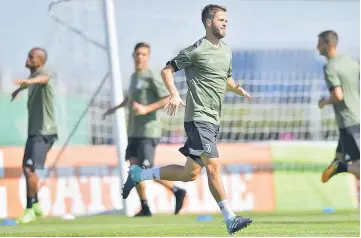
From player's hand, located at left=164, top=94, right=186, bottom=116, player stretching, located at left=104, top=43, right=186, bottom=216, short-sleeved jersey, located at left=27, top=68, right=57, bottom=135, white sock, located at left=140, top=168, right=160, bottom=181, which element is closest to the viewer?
player's hand, located at left=164, top=94, right=186, bottom=116

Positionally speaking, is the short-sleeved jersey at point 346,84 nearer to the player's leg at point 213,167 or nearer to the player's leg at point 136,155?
the player's leg at point 136,155

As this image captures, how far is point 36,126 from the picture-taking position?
13.2m

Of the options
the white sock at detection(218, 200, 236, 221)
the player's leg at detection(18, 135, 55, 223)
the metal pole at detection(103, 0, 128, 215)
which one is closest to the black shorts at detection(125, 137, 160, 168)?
the metal pole at detection(103, 0, 128, 215)

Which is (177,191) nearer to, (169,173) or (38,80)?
(38,80)

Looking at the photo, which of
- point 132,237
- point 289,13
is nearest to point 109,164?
point 289,13

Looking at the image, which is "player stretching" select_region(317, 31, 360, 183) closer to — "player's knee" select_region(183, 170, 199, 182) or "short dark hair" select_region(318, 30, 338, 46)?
"short dark hair" select_region(318, 30, 338, 46)

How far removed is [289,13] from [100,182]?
6.06m

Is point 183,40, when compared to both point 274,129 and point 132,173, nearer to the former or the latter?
point 274,129

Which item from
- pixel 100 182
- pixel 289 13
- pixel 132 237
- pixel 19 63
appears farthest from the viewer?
pixel 289 13

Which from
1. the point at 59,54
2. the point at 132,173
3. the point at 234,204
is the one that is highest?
the point at 59,54

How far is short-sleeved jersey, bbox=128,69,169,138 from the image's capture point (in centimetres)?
1387

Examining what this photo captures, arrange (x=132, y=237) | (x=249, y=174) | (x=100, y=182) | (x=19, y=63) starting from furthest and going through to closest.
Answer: (x=19, y=63) < (x=249, y=174) < (x=100, y=182) < (x=132, y=237)

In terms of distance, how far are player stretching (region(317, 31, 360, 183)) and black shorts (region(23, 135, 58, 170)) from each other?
338 cm

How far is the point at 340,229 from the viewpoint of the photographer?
10.1 metres
